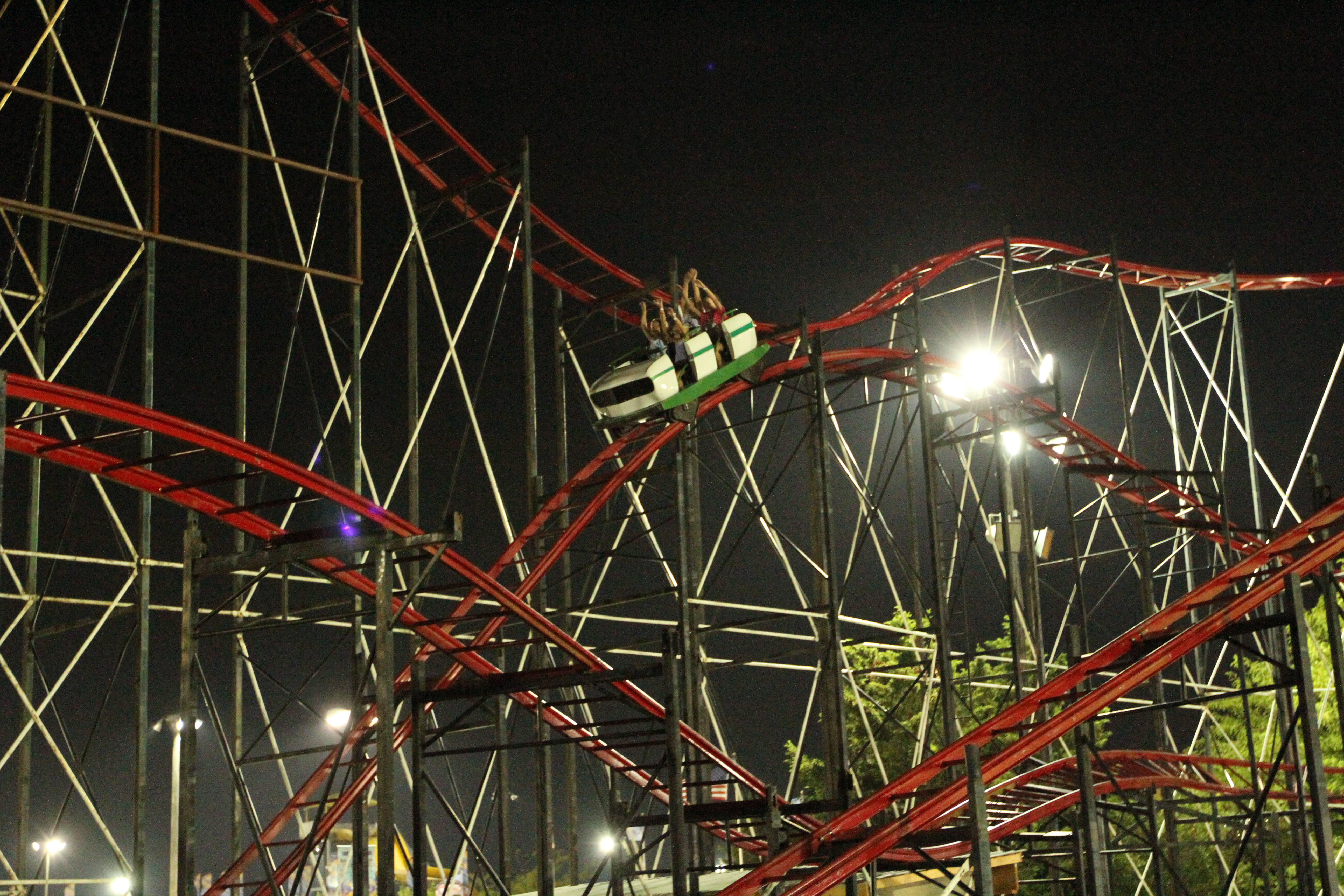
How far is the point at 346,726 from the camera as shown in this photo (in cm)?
1023

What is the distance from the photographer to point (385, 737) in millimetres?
8930

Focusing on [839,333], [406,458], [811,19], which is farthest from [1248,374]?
[406,458]

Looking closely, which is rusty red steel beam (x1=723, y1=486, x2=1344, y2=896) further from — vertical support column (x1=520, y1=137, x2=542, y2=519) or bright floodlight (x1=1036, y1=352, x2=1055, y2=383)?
bright floodlight (x1=1036, y1=352, x2=1055, y2=383)

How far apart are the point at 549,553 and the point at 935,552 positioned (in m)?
3.69

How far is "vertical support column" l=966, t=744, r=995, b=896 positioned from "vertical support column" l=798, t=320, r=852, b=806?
266 cm

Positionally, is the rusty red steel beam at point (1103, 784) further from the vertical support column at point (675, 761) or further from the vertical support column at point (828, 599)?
the vertical support column at point (675, 761)

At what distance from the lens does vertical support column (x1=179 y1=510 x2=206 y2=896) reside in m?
8.73

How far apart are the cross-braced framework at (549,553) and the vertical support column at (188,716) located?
0.05 metres

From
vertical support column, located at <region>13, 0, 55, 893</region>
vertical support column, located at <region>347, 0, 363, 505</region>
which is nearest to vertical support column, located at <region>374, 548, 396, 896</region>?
vertical support column, located at <region>347, 0, 363, 505</region>

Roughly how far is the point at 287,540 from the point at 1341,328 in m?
23.1

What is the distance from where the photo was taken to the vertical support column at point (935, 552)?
13.6 meters

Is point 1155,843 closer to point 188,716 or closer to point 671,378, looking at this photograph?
point 671,378

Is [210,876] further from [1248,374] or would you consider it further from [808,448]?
[1248,374]

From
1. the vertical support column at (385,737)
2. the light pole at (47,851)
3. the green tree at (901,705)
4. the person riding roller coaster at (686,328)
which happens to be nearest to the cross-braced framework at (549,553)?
the vertical support column at (385,737)
